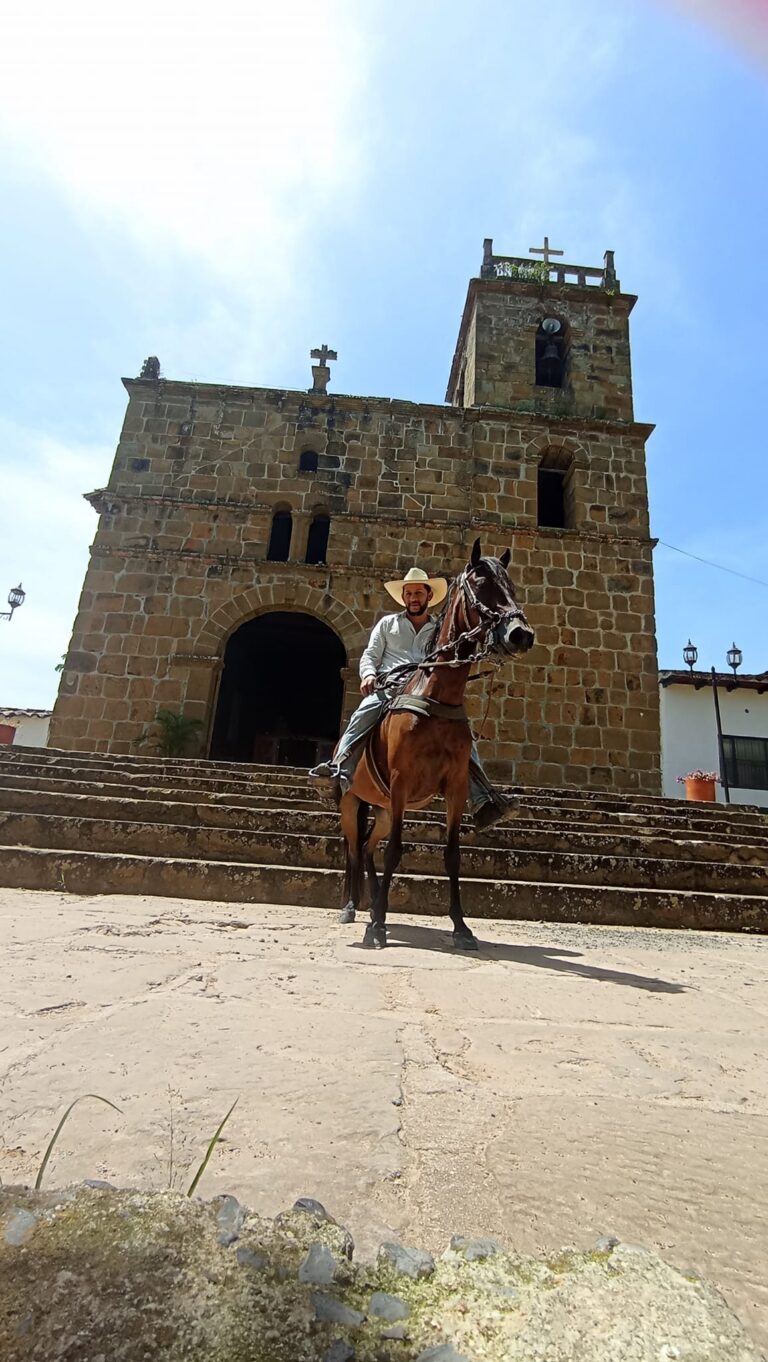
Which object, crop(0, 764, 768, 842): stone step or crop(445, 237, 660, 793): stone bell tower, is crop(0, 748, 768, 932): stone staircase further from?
crop(445, 237, 660, 793): stone bell tower

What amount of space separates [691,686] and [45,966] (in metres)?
22.5

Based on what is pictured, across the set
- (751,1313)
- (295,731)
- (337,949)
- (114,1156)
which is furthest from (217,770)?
(295,731)

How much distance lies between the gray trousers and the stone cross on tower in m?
11.9

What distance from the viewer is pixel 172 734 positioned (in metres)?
11.3

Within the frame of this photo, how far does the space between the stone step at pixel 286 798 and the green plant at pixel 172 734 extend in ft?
12.4

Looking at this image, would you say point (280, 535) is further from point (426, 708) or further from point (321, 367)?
point (426, 708)

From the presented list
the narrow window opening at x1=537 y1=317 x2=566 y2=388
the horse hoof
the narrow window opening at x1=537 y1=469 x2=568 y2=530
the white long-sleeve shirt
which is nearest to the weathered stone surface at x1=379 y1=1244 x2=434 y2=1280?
the horse hoof

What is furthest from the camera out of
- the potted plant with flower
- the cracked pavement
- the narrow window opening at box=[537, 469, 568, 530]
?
the narrow window opening at box=[537, 469, 568, 530]

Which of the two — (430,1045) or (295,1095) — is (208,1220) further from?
(430,1045)

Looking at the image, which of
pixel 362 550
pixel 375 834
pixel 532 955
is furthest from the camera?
pixel 362 550

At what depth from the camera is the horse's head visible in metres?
3.39

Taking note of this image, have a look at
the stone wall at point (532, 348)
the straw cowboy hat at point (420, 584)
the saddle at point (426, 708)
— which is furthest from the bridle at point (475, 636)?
the stone wall at point (532, 348)

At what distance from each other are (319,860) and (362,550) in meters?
8.71

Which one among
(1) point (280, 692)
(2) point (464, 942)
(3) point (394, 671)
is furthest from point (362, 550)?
(2) point (464, 942)
